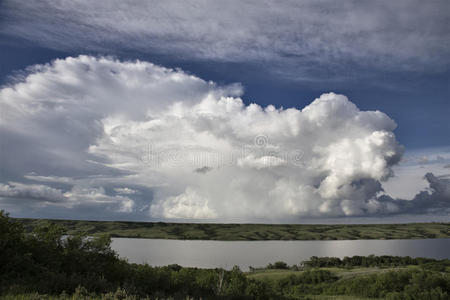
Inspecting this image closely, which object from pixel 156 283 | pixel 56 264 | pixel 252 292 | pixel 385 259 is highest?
pixel 56 264

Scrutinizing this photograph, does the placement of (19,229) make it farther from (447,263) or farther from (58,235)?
(447,263)

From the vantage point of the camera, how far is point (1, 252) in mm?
19672

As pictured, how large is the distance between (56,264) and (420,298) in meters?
35.8

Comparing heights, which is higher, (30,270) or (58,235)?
(58,235)

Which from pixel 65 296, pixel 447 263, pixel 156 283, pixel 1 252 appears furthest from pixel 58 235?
pixel 447 263

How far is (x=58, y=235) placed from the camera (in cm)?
2406

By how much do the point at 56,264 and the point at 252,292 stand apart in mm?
14093

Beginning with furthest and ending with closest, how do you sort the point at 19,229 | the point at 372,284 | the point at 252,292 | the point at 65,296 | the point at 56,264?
the point at 372,284 < the point at 252,292 < the point at 19,229 < the point at 56,264 < the point at 65,296

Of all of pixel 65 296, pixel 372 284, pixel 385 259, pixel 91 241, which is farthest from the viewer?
pixel 385 259

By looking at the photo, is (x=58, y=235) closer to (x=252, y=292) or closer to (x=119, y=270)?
(x=119, y=270)

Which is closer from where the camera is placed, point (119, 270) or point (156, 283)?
point (156, 283)

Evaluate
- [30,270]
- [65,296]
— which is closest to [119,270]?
[30,270]

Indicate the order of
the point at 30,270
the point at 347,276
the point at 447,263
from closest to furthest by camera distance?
the point at 30,270, the point at 347,276, the point at 447,263

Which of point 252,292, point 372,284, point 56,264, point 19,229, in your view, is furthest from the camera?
point 372,284
